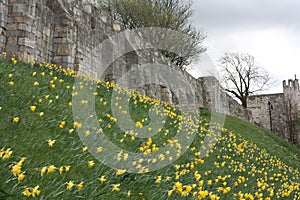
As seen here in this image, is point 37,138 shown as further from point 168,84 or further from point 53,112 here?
point 168,84

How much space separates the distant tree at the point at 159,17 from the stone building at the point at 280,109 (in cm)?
1373

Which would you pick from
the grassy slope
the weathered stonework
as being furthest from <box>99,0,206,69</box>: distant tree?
the grassy slope

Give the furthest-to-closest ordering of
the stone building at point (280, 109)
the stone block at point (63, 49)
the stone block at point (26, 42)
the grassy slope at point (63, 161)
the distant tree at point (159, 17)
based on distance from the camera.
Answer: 1. the stone building at point (280, 109)
2. the distant tree at point (159, 17)
3. the stone block at point (63, 49)
4. the stone block at point (26, 42)
5. the grassy slope at point (63, 161)

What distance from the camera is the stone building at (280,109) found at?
1501 inches

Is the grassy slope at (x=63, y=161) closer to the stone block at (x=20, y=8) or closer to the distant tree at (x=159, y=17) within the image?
the stone block at (x=20, y=8)

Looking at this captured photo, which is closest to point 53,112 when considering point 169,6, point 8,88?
point 8,88

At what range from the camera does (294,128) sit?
122ft

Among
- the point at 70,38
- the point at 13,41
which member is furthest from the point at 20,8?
the point at 70,38

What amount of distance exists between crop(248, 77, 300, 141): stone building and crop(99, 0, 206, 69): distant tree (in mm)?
13730

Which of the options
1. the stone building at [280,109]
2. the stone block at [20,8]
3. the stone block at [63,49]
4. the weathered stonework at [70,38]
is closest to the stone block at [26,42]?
the weathered stonework at [70,38]

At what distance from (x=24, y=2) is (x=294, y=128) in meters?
35.0

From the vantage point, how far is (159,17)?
26.7m

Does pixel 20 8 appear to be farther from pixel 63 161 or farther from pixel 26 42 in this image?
pixel 63 161

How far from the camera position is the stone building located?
38125 millimetres
